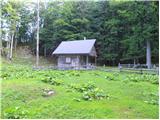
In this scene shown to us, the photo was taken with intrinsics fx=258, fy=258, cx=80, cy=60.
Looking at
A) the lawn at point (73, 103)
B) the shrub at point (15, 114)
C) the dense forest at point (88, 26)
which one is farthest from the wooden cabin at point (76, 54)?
the shrub at point (15, 114)

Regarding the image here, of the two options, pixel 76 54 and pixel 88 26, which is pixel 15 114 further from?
pixel 76 54

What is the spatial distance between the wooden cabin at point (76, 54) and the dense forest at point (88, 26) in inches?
40.5

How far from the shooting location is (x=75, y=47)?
1639 centimetres

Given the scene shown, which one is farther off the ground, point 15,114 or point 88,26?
point 88,26

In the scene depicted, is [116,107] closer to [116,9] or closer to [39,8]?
[39,8]

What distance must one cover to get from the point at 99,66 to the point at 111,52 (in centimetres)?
189

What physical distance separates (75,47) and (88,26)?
14.4 ft

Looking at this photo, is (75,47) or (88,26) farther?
(75,47)

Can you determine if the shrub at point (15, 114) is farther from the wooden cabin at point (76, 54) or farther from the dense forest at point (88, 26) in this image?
the wooden cabin at point (76, 54)

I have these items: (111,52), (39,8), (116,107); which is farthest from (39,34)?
(116,107)

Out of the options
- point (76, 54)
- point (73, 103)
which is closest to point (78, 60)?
point (76, 54)

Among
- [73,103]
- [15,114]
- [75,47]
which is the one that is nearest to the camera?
[15,114]

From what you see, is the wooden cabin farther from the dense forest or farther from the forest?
the dense forest

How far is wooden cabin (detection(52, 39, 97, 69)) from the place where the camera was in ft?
51.4
